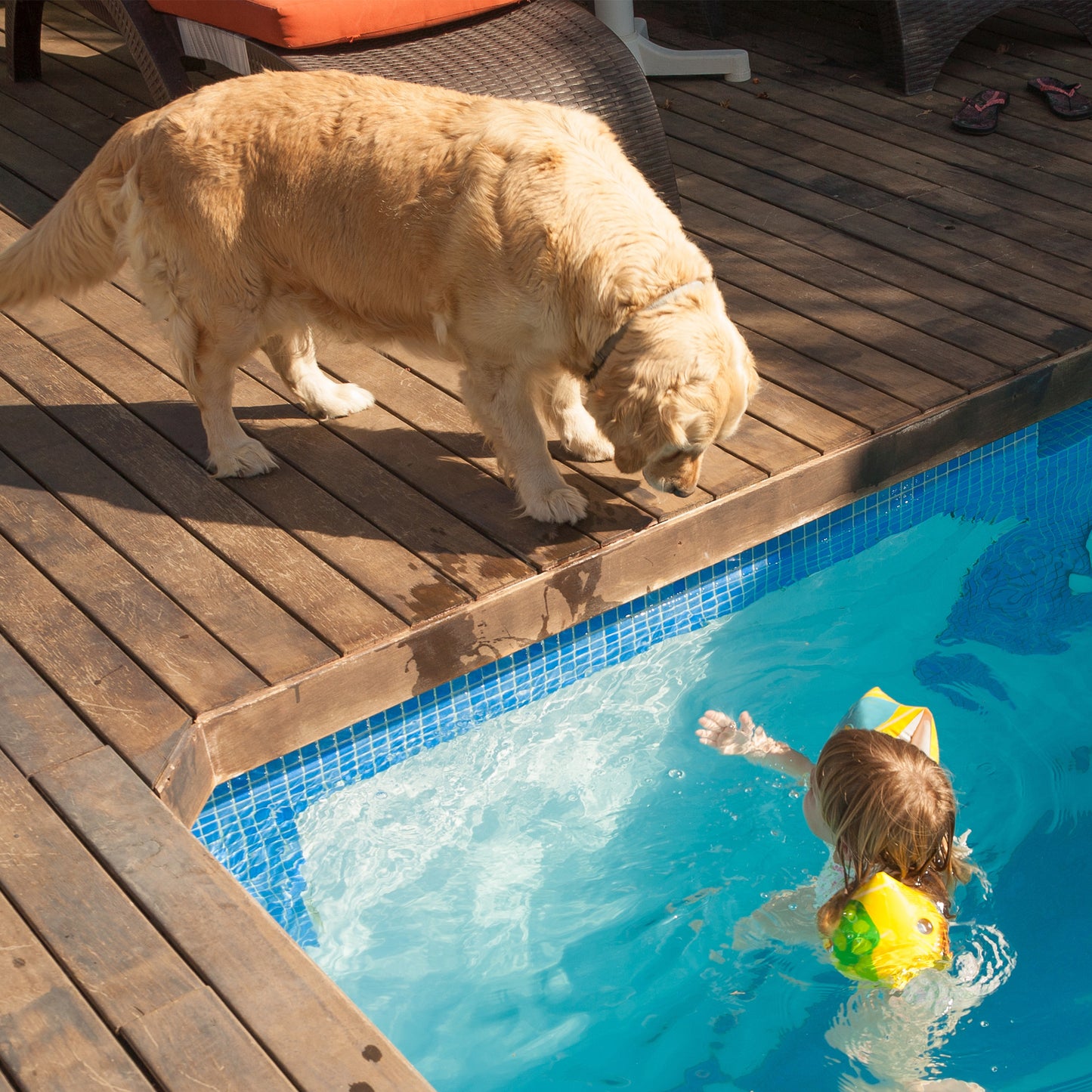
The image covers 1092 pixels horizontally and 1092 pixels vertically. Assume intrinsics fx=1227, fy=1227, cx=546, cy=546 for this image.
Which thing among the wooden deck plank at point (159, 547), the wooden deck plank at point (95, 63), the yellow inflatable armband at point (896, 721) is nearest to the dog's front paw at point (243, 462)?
the wooden deck plank at point (159, 547)

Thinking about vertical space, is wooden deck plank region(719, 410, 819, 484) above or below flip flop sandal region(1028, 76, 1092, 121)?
below

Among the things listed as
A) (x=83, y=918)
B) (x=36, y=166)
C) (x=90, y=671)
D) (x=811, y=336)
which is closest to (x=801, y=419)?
(x=811, y=336)

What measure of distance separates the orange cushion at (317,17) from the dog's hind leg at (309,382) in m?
1.42

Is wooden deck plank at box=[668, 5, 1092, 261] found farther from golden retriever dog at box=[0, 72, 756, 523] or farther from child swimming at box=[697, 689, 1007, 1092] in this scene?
child swimming at box=[697, 689, 1007, 1092]

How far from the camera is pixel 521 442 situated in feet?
11.5

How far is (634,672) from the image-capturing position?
3814 millimetres

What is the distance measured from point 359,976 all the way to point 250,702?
78 cm

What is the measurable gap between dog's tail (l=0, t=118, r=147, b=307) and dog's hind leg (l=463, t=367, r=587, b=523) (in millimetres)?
1170

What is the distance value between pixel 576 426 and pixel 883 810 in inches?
70.0

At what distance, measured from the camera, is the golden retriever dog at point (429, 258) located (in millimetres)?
3064

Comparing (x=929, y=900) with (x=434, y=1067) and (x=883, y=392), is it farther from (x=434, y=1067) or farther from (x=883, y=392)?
(x=883, y=392)

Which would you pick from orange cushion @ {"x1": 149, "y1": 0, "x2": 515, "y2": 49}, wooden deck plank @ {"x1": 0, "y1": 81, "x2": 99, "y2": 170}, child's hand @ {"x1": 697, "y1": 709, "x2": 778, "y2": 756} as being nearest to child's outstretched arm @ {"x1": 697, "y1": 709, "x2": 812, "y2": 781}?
child's hand @ {"x1": 697, "y1": 709, "x2": 778, "y2": 756}

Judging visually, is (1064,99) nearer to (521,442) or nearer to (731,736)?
(521,442)

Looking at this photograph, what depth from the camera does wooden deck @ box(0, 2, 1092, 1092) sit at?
245 centimetres
